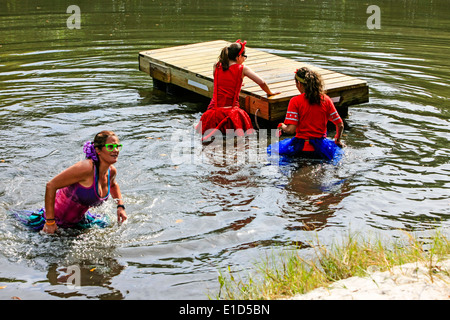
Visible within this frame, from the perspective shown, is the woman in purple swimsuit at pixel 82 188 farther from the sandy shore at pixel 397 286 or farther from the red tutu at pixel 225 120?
the red tutu at pixel 225 120

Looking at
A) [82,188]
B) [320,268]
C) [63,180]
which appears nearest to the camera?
[320,268]

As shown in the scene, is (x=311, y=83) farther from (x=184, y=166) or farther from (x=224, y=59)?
(x=184, y=166)

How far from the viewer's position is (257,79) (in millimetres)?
9594

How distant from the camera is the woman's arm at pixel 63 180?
6066mm

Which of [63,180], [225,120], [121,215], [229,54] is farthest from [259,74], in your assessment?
[63,180]

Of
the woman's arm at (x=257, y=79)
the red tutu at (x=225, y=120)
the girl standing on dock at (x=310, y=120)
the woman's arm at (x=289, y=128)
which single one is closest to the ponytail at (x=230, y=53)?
the woman's arm at (x=257, y=79)

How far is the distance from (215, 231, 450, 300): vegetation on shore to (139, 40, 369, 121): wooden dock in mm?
4308

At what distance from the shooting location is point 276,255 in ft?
20.2

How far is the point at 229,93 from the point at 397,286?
564 centimetres

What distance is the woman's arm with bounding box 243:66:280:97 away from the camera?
9586 mm

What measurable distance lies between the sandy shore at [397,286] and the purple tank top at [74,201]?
8.37 ft

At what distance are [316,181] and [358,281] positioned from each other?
3.25 meters

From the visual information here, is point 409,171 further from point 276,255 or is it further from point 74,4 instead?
point 74,4
